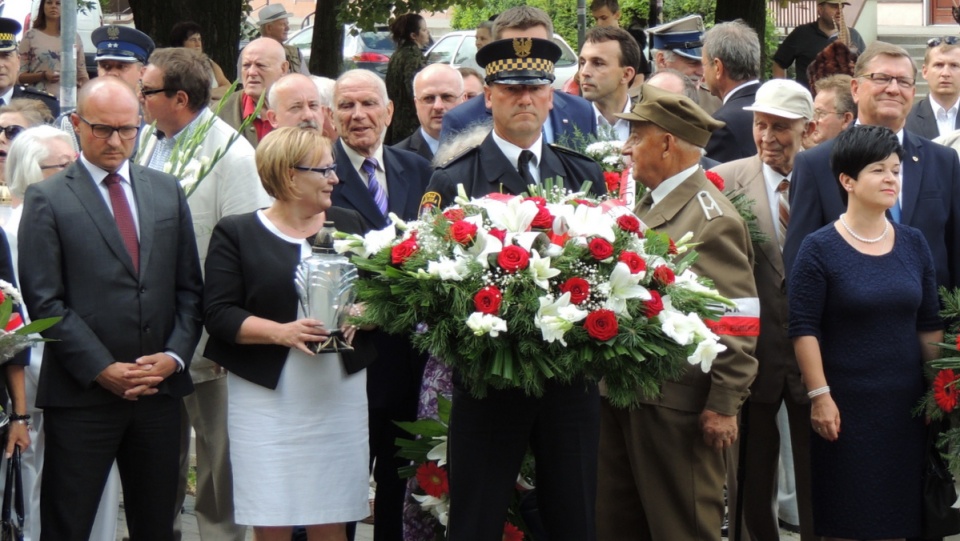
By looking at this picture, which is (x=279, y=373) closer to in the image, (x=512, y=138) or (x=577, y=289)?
(x=512, y=138)

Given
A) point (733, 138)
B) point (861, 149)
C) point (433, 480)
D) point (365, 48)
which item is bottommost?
point (433, 480)

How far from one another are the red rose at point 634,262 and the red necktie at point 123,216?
6.64 feet

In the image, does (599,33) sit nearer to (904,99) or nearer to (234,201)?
(904,99)

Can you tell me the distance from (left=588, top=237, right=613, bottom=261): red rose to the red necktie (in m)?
1.92

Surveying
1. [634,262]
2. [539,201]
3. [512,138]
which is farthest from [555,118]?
[634,262]

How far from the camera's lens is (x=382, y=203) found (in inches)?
261

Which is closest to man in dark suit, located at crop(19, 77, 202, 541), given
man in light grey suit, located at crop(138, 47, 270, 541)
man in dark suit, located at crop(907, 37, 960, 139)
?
man in light grey suit, located at crop(138, 47, 270, 541)

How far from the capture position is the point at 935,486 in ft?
19.7

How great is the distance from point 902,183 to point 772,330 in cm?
92

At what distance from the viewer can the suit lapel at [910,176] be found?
21.5 feet

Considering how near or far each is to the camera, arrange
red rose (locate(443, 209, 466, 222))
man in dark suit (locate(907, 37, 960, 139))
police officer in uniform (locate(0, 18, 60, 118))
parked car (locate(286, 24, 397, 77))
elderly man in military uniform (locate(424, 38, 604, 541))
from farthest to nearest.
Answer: parked car (locate(286, 24, 397, 77)) < police officer in uniform (locate(0, 18, 60, 118)) < man in dark suit (locate(907, 37, 960, 139)) < elderly man in military uniform (locate(424, 38, 604, 541)) < red rose (locate(443, 209, 466, 222))

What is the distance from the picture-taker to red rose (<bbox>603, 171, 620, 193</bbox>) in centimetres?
623

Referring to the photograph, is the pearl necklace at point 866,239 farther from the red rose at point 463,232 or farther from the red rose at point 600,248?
the red rose at point 463,232

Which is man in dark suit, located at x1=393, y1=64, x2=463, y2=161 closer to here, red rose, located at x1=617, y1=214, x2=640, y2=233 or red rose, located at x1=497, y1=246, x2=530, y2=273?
red rose, located at x1=617, y1=214, x2=640, y2=233
